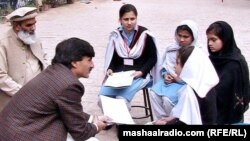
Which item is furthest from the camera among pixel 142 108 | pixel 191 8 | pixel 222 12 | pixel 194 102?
pixel 191 8

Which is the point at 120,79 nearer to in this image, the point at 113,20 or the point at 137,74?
the point at 137,74

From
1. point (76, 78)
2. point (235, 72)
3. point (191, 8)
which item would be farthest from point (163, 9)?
point (76, 78)

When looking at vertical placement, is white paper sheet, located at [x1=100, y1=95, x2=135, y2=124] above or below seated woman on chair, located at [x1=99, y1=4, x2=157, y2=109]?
below

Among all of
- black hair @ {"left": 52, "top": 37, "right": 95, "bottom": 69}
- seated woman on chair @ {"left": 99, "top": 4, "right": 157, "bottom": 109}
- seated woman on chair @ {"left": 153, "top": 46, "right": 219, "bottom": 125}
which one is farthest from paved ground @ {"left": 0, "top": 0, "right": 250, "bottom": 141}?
black hair @ {"left": 52, "top": 37, "right": 95, "bottom": 69}

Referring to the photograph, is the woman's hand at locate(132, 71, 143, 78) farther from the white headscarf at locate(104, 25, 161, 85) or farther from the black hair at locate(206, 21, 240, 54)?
the black hair at locate(206, 21, 240, 54)

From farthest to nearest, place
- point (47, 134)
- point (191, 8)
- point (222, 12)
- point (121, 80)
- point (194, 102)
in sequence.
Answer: point (191, 8) < point (222, 12) < point (121, 80) < point (194, 102) < point (47, 134)

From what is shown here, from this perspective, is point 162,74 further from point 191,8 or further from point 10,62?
point 191,8

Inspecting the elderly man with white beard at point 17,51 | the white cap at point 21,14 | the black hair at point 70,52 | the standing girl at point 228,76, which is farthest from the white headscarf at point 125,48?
the black hair at point 70,52

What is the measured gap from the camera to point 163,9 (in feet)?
49.0

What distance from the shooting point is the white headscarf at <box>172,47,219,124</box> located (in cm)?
320

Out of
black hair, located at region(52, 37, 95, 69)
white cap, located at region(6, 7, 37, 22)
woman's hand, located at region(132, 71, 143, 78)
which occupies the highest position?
white cap, located at region(6, 7, 37, 22)

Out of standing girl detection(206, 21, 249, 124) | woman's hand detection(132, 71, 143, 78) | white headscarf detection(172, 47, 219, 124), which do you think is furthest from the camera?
woman's hand detection(132, 71, 143, 78)

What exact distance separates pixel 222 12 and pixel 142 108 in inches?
374

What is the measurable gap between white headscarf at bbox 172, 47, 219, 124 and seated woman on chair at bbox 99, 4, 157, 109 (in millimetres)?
1493
